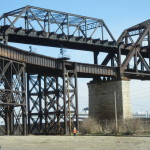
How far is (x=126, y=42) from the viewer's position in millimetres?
77562

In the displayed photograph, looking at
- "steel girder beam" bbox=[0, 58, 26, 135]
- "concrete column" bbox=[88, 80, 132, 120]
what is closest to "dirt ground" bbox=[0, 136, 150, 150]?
"steel girder beam" bbox=[0, 58, 26, 135]

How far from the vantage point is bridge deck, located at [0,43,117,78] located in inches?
1924

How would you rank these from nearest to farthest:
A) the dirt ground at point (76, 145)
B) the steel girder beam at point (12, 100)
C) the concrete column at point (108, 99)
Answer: the dirt ground at point (76, 145), the steel girder beam at point (12, 100), the concrete column at point (108, 99)

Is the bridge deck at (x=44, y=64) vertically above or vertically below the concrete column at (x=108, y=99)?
above

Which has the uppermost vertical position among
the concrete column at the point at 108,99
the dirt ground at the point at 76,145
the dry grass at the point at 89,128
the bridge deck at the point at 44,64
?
the bridge deck at the point at 44,64

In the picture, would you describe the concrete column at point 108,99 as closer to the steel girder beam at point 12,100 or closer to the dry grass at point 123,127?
the dry grass at point 123,127

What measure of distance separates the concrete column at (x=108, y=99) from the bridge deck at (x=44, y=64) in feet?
7.93

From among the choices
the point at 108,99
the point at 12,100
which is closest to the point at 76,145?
the point at 12,100

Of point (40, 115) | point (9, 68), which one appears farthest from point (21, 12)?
point (40, 115)

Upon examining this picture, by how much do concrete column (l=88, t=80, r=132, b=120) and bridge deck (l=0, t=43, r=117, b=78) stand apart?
7.93 feet

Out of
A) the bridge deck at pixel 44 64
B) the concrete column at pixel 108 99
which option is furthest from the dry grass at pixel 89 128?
the bridge deck at pixel 44 64

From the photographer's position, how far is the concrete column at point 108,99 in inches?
2596

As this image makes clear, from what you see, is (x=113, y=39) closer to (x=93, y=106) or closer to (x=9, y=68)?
(x=93, y=106)

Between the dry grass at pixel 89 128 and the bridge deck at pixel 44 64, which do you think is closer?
the bridge deck at pixel 44 64
